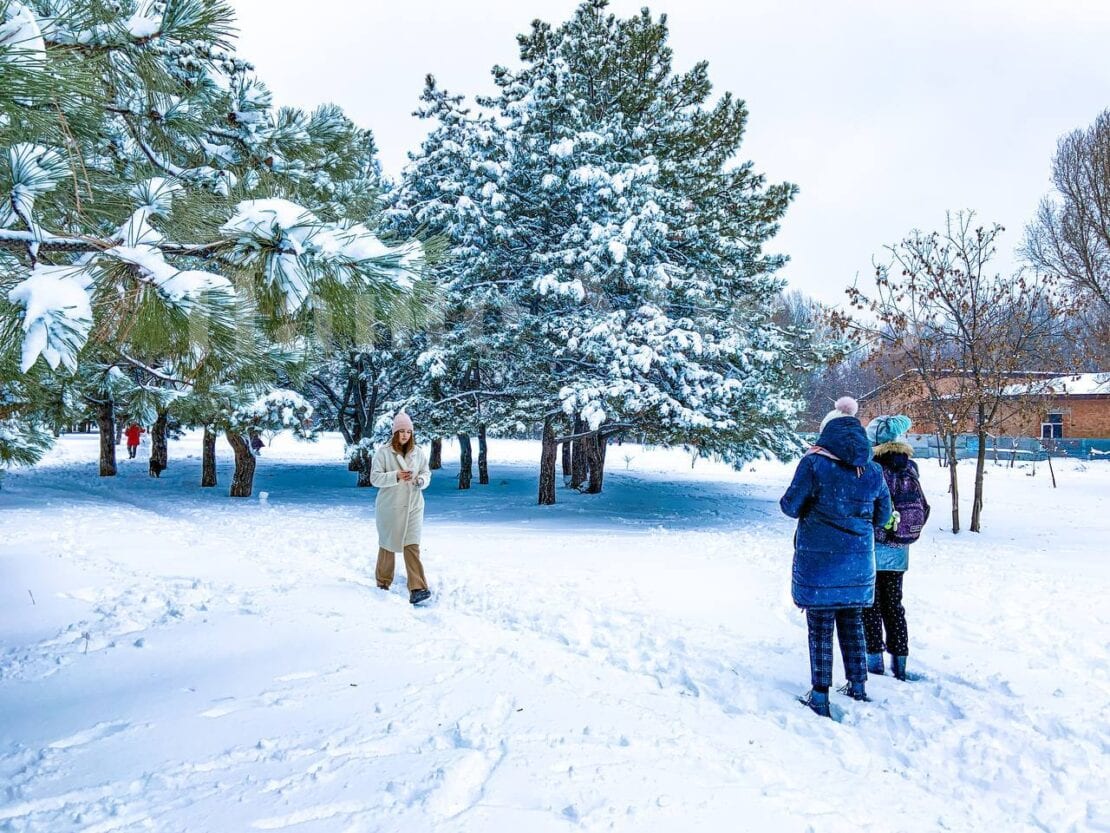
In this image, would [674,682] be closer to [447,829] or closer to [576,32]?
[447,829]

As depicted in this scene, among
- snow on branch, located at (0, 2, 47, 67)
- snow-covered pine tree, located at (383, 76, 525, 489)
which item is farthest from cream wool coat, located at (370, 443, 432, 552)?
snow-covered pine tree, located at (383, 76, 525, 489)

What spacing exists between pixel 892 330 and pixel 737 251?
3735mm

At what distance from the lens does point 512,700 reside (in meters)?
3.51

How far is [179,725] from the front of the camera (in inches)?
121

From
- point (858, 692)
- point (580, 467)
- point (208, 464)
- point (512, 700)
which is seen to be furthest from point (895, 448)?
point (208, 464)

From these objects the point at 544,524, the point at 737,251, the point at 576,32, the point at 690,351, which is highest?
the point at 576,32

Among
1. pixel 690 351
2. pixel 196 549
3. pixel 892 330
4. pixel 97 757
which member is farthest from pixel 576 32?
pixel 97 757

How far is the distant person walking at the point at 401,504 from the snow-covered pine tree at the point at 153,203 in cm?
254

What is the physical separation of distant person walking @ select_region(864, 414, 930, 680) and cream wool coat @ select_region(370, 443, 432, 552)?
3.65m

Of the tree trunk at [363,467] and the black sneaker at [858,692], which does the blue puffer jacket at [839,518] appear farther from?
the tree trunk at [363,467]

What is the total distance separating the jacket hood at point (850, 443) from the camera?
3.65 metres

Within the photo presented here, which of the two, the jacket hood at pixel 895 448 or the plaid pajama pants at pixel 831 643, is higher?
the jacket hood at pixel 895 448

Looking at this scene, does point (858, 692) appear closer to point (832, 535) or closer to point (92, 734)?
point (832, 535)

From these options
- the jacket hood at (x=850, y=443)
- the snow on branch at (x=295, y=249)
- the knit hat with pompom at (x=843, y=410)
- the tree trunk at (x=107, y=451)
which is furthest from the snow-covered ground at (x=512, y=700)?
the tree trunk at (x=107, y=451)
